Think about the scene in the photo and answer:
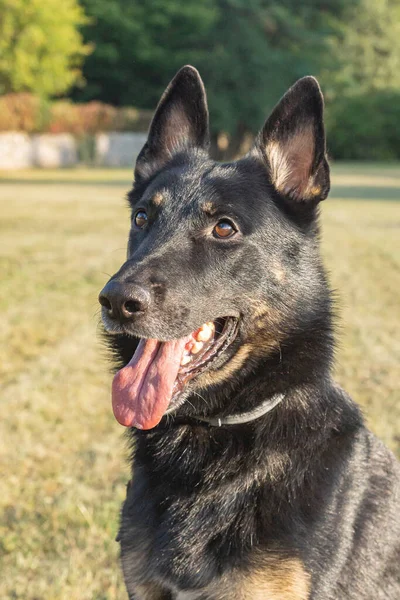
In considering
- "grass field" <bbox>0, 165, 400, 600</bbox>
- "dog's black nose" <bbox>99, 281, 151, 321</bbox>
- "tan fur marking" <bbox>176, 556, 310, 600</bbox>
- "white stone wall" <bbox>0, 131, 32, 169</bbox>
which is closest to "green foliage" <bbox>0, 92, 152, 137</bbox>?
"white stone wall" <bbox>0, 131, 32, 169</bbox>

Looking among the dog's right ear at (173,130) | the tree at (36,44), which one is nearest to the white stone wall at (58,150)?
the tree at (36,44)

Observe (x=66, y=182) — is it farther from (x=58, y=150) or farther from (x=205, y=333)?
(x=205, y=333)

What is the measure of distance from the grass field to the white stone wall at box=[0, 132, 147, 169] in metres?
23.4

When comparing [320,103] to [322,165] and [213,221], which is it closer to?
[322,165]

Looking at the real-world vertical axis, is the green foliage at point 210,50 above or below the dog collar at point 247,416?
below

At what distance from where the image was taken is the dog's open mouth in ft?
8.00

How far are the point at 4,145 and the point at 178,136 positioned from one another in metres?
33.2

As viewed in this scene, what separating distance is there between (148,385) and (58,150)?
36.1m

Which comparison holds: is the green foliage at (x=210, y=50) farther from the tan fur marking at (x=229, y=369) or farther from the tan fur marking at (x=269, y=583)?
the tan fur marking at (x=269, y=583)

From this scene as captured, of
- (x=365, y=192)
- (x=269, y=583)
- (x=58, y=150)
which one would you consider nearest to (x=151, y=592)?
(x=269, y=583)

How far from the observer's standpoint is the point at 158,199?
2842 mm

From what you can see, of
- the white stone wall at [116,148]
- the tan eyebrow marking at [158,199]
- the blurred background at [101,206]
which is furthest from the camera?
the white stone wall at [116,148]

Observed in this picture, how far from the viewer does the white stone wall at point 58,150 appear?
34.8 m

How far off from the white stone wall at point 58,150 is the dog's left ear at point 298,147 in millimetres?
31537
